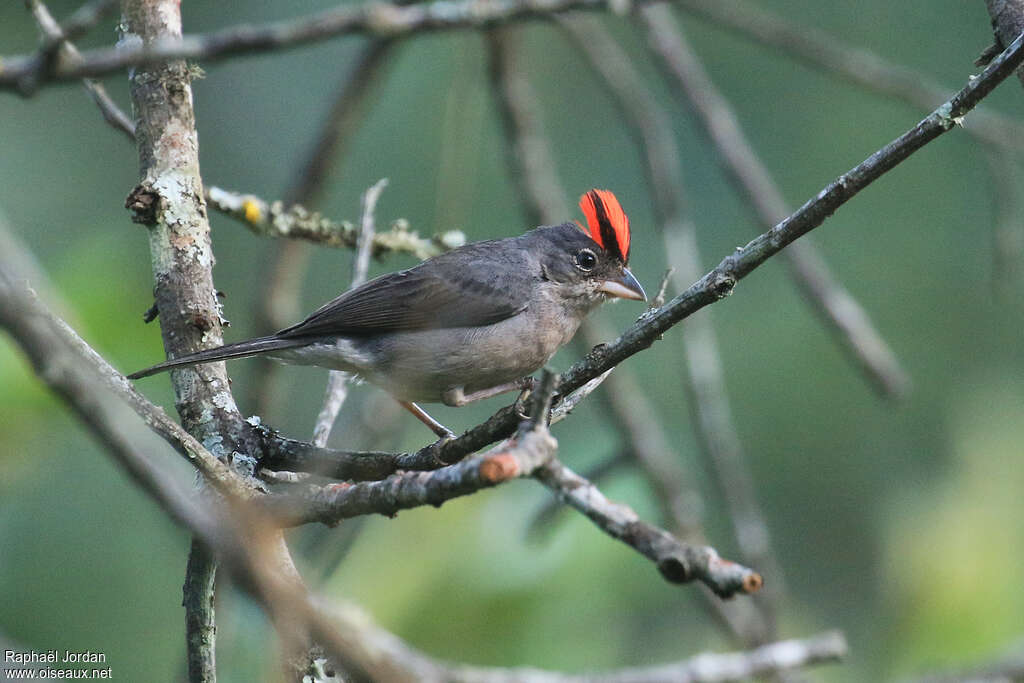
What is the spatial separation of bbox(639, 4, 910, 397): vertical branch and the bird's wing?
4.18 feet

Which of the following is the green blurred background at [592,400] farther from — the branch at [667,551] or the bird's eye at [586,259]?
the branch at [667,551]

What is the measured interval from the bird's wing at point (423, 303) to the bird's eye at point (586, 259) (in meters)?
0.43

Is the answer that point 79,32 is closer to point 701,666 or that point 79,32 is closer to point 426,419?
point 701,666

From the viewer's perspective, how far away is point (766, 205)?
5023 mm

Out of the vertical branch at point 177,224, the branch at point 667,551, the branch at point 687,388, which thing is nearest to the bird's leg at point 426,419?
the branch at point 687,388

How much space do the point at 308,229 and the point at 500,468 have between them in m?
2.66

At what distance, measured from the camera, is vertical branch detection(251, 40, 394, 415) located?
18.4 ft

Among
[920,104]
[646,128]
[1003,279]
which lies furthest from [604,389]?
[920,104]

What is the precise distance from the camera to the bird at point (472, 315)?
4.73 m

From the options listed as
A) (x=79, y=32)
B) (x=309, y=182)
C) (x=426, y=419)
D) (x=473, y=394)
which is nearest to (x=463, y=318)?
(x=473, y=394)

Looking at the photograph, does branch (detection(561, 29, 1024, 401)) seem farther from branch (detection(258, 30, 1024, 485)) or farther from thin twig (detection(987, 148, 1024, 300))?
thin twig (detection(987, 148, 1024, 300))

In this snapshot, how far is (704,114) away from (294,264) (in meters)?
2.41

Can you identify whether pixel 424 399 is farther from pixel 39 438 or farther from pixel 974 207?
pixel 974 207

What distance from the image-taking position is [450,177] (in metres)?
5.98
